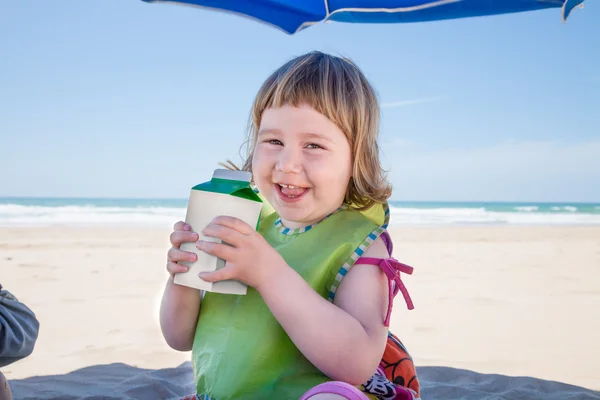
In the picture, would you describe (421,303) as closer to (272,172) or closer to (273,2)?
(273,2)

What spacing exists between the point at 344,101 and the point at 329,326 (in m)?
0.61

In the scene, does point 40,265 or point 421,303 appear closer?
point 421,303

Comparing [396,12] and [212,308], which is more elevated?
[396,12]

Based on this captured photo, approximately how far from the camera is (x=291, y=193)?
157 centimetres

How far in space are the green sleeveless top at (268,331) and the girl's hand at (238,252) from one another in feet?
0.75

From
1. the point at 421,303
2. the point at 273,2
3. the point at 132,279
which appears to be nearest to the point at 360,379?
the point at 273,2

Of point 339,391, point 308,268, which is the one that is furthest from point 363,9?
point 339,391

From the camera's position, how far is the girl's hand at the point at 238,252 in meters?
1.24

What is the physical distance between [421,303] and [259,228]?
452 centimetres

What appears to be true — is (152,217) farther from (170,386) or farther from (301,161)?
(301,161)

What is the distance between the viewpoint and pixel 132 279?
716 centimetres

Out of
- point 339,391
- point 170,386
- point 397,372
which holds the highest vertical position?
point 339,391

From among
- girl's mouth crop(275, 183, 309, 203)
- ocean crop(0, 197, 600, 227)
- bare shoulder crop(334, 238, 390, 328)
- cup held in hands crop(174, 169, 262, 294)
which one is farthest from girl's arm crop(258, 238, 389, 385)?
ocean crop(0, 197, 600, 227)

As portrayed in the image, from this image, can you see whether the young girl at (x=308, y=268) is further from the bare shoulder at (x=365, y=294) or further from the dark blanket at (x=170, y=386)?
the dark blanket at (x=170, y=386)
